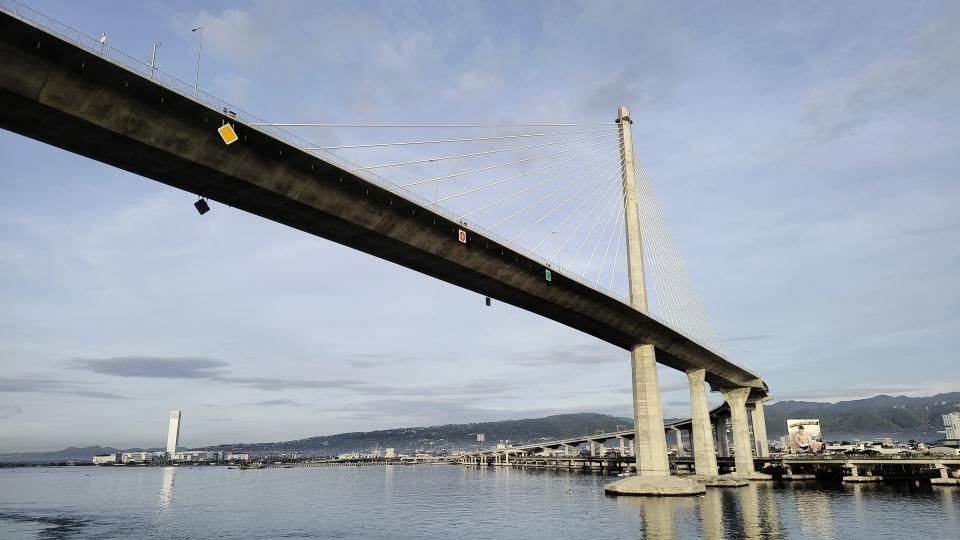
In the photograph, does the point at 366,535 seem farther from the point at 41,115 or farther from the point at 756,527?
the point at 41,115

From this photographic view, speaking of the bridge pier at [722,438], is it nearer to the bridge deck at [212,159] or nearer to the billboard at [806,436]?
the billboard at [806,436]

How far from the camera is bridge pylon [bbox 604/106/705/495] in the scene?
71.5 meters

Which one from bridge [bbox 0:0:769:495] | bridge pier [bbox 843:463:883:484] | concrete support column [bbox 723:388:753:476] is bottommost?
bridge pier [bbox 843:463:883:484]

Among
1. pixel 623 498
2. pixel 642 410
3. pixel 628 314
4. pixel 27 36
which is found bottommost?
pixel 623 498

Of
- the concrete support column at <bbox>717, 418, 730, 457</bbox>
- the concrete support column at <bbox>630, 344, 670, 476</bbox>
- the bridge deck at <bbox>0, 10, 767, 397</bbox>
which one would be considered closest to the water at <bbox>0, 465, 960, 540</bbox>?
the concrete support column at <bbox>630, 344, 670, 476</bbox>

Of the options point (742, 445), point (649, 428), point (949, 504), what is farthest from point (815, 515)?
point (742, 445)

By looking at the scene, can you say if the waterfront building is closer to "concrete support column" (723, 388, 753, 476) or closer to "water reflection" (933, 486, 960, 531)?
"concrete support column" (723, 388, 753, 476)

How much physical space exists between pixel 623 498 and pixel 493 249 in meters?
37.2

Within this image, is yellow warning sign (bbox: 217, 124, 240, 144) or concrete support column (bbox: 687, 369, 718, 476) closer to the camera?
yellow warning sign (bbox: 217, 124, 240, 144)

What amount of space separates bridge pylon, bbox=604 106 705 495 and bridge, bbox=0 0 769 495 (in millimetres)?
156

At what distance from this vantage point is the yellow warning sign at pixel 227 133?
32.1 meters

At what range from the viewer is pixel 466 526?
48.6m

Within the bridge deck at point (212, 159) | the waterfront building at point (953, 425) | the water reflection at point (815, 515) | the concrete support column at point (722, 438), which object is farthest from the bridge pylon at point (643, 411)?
the waterfront building at point (953, 425)

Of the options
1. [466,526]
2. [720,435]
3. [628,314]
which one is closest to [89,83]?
[466,526]
